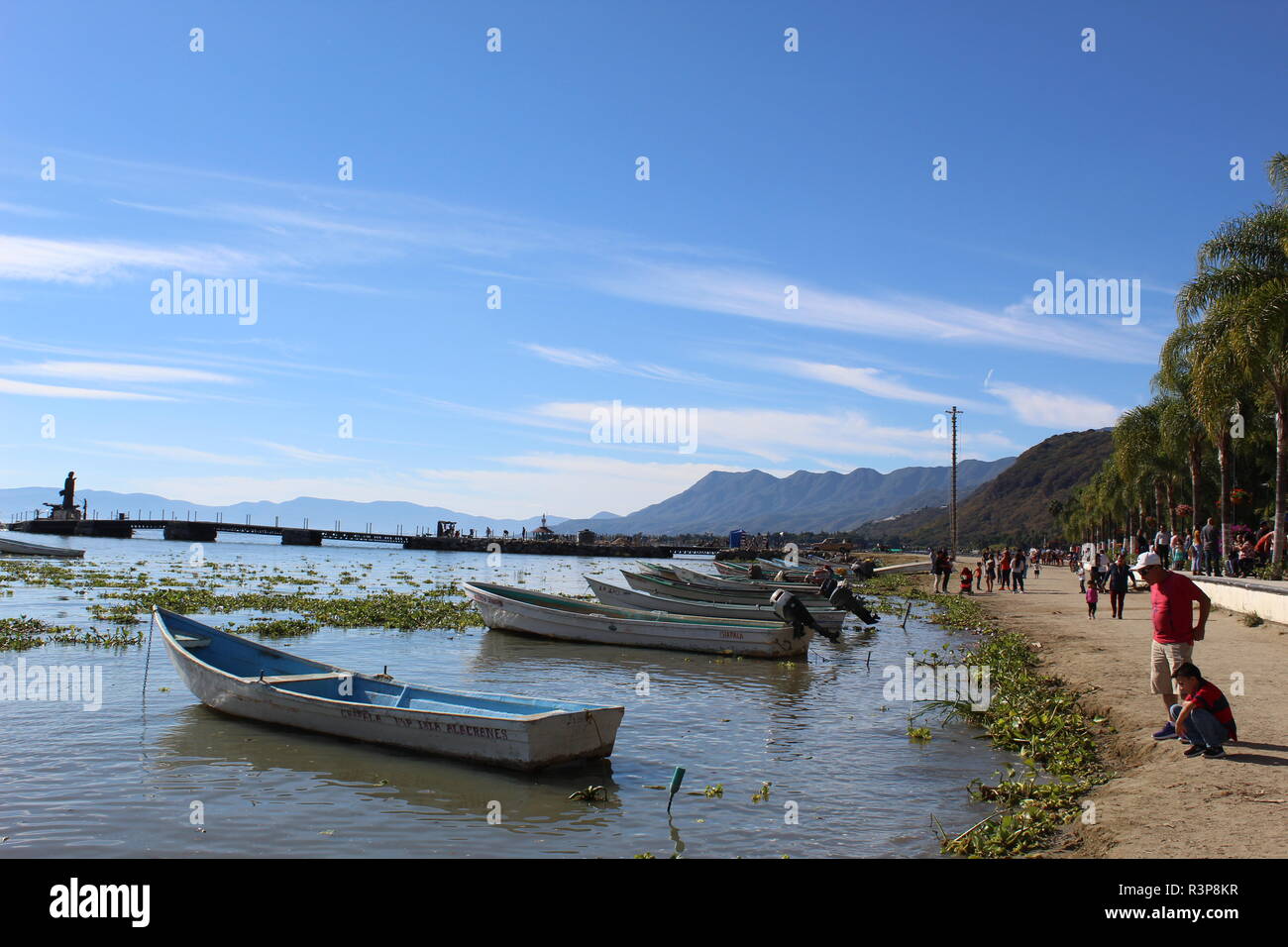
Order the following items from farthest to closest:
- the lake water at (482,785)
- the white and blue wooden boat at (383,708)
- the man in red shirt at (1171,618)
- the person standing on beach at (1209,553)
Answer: the person standing on beach at (1209,553) → the white and blue wooden boat at (383,708) → the man in red shirt at (1171,618) → the lake water at (482,785)

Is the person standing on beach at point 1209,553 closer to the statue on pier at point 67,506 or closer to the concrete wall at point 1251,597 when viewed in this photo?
the concrete wall at point 1251,597

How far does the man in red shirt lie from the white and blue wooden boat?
24.5 feet

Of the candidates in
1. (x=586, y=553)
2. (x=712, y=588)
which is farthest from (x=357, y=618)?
(x=586, y=553)

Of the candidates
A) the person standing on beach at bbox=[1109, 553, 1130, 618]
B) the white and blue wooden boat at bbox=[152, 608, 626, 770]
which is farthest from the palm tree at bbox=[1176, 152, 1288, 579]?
the white and blue wooden boat at bbox=[152, 608, 626, 770]

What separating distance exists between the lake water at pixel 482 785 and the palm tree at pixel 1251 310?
1883 cm

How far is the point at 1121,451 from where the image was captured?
5844 cm

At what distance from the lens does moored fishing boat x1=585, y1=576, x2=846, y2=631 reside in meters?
32.7

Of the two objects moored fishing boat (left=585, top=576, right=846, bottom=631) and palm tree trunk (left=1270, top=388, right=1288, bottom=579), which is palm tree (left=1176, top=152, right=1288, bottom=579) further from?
moored fishing boat (left=585, top=576, right=846, bottom=631)

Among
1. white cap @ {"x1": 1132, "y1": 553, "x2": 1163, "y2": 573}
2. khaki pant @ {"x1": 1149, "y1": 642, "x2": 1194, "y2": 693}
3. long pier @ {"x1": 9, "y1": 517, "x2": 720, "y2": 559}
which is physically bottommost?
long pier @ {"x1": 9, "y1": 517, "x2": 720, "y2": 559}

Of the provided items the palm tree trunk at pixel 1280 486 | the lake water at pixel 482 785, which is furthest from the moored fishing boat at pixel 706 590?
the lake water at pixel 482 785

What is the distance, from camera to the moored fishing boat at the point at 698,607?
32688 millimetres

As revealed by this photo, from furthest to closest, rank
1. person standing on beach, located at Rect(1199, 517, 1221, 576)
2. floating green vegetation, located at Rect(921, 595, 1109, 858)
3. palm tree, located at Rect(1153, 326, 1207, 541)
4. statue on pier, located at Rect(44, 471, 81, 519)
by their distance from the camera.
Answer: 1. statue on pier, located at Rect(44, 471, 81, 519)
2. palm tree, located at Rect(1153, 326, 1207, 541)
3. person standing on beach, located at Rect(1199, 517, 1221, 576)
4. floating green vegetation, located at Rect(921, 595, 1109, 858)
